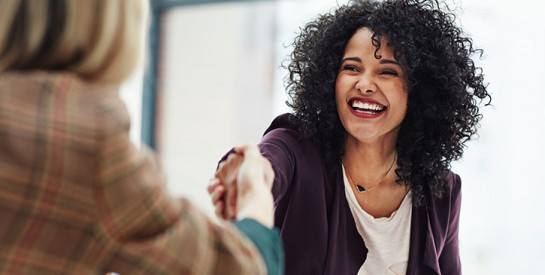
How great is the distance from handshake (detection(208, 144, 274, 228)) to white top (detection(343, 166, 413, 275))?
0.48 metres

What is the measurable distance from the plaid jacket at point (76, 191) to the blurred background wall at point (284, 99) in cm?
218

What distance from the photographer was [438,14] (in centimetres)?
200

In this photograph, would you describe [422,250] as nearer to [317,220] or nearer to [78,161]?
[317,220]

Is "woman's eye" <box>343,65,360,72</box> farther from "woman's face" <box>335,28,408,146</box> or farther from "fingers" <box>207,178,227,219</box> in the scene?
"fingers" <box>207,178,227,219</box>

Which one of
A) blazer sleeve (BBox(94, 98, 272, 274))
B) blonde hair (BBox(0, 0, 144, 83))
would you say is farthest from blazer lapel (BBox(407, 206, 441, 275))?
blonde hair (BBox(0, 0, 144, 83))

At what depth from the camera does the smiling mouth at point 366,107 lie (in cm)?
190

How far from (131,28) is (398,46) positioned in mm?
977

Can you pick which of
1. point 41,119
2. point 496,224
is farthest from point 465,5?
point 41,119

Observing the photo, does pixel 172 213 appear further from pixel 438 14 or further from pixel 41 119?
pixel 438 14

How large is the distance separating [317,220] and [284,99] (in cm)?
254

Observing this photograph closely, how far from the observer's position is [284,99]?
4312 millimetres

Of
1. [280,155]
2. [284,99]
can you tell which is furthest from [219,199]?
[284,99]

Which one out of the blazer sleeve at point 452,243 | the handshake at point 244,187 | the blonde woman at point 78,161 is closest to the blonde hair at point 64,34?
the blonde woman at point 78,161

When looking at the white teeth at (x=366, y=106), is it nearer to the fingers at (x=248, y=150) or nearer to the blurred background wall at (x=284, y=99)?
the fingers at (x=248, y=150)
